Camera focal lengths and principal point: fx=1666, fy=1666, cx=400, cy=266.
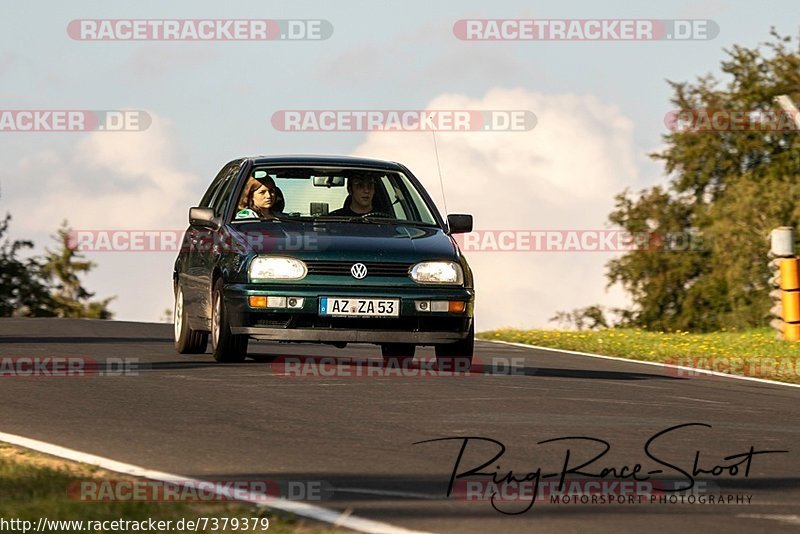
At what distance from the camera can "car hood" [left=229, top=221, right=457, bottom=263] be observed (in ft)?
45.5

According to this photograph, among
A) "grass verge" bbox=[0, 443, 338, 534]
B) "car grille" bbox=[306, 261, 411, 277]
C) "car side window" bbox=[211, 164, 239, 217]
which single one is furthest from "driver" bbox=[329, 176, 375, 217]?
"grass verge" bbox=[0, 443, 338, 534]

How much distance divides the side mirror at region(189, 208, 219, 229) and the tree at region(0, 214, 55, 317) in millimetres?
50837

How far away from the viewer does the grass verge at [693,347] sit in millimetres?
17047

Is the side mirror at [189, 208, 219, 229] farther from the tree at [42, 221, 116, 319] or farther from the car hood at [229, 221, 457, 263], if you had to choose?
the tree at [42, 221, 116, 319]

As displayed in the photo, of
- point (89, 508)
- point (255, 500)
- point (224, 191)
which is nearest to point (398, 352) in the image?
point (224, 191)

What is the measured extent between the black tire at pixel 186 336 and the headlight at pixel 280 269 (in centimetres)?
208

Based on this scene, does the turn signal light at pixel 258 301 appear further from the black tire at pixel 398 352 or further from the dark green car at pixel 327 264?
the black tire at pixel 398 352

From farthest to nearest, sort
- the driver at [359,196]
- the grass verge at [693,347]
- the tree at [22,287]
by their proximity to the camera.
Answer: the tree at [22,287] < the grass verge at [693,347] < the driver at [359,196]

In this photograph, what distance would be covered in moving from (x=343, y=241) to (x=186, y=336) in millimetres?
2678

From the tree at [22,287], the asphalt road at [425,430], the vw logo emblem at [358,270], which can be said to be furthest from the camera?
the tree at [22,287]

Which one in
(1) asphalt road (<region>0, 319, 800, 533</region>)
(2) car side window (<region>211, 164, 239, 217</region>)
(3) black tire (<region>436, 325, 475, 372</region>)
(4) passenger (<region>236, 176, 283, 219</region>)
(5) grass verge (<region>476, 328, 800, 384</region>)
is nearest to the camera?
(1) asphalt road (<region>0, 319, 800, 533</region>)

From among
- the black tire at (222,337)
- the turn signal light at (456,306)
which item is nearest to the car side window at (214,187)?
the black tire at (222,337)

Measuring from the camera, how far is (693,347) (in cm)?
2066

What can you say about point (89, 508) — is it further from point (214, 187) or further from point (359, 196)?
point (214, 187)
